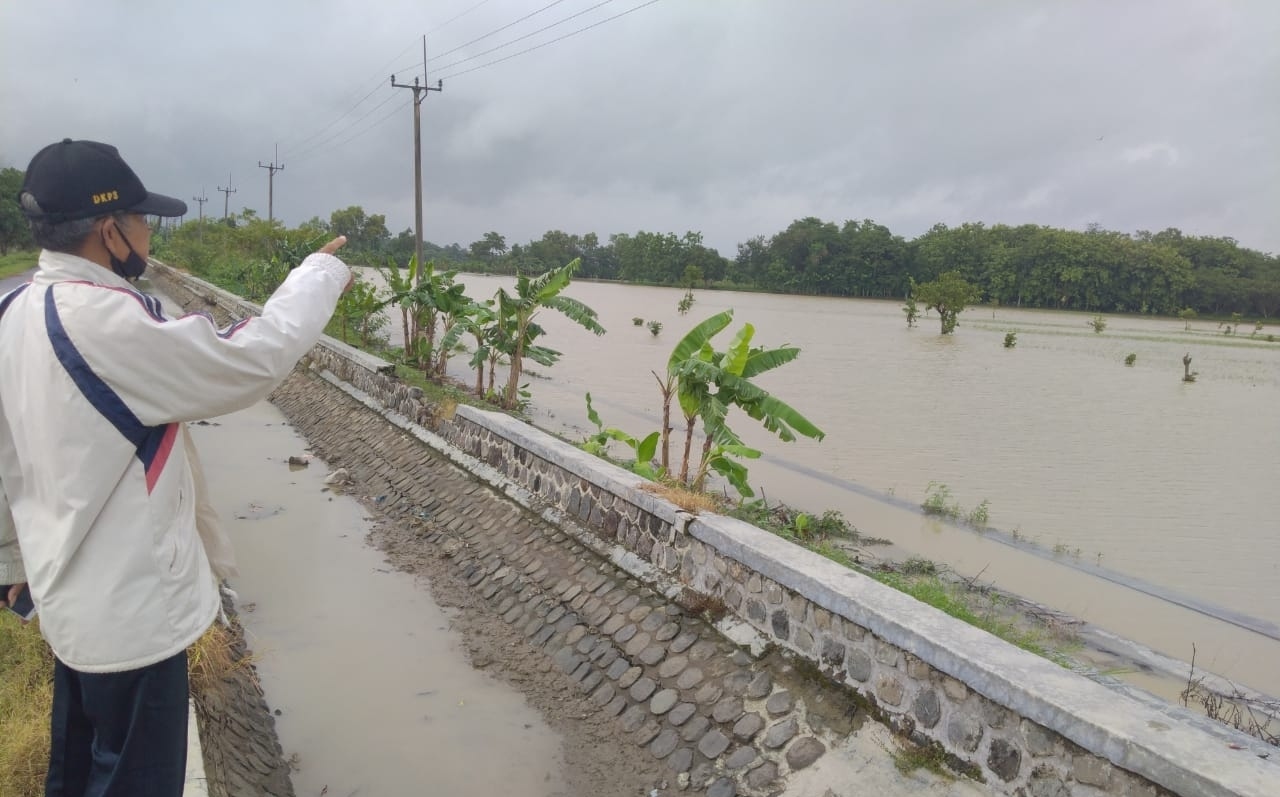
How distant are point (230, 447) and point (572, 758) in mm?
7653

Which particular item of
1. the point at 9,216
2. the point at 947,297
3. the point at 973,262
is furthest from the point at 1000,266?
the point at 9,216

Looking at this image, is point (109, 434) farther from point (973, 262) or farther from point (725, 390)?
point (973, 262)

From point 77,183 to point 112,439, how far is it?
0.58m

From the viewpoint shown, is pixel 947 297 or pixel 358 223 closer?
pixel 947 297

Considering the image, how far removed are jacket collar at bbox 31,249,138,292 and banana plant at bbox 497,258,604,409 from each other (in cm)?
699

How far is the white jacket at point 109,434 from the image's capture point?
5.30 ft

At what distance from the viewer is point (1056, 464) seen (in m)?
11.6

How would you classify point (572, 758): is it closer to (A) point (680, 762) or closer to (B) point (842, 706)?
(A) point (680, 762)

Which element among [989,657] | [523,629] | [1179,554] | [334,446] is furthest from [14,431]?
[1179,554]

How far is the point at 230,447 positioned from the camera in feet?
32.9

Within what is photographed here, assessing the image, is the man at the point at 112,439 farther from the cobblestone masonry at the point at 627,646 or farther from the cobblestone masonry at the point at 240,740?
the cobblestone masonry at the point at 627,646

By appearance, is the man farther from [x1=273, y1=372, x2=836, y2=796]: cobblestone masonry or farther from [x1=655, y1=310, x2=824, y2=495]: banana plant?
[x1=655, y1=310, x2=824, y2=495]: banana plant

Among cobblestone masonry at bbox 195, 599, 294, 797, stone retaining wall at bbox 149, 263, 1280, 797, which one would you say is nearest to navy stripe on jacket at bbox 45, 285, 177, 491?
cobblestone masonry at bbox 195, 599, 294, 797

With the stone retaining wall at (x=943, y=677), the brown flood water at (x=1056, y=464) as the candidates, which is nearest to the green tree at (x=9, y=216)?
the brown flood water at (x=1056, y=464)
